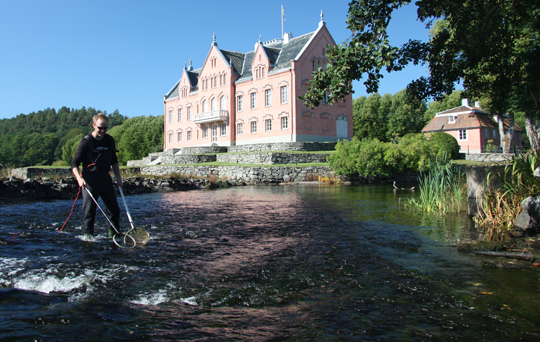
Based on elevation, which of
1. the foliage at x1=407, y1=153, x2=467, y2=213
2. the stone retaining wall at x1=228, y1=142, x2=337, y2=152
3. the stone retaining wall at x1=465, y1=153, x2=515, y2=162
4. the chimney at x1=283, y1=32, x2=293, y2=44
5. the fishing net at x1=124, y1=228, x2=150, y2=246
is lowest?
the fishing net at x1=124, y1=228, x2=150, y2=246

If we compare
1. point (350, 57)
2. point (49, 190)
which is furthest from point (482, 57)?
point (49, 190)

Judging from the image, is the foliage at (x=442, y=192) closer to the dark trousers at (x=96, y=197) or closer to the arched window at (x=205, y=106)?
the dark trousers at (x=96, y=197)

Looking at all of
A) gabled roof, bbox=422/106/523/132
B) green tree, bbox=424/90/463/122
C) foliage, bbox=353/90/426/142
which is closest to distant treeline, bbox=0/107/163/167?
foliage, bbox=353/90/426/142

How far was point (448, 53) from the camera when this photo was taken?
1038cm

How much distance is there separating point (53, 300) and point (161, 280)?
1196 mm

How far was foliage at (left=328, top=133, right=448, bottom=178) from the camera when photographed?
28.2 meters

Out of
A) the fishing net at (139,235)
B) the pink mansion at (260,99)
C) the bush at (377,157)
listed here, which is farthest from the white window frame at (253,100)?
the fishing net at (139,235)

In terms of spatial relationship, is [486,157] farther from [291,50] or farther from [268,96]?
[268,96]

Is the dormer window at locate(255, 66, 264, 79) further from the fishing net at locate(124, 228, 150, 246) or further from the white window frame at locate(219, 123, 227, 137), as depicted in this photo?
the fishing net at locate(124, 228, 150, 246)

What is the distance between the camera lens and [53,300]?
3922 mm

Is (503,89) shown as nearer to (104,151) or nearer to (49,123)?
(104,151)

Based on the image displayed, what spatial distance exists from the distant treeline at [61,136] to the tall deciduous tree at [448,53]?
97.7ft

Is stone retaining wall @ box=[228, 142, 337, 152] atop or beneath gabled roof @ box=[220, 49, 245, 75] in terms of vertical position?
beneath

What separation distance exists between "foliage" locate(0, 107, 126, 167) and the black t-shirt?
9434 centimetres
